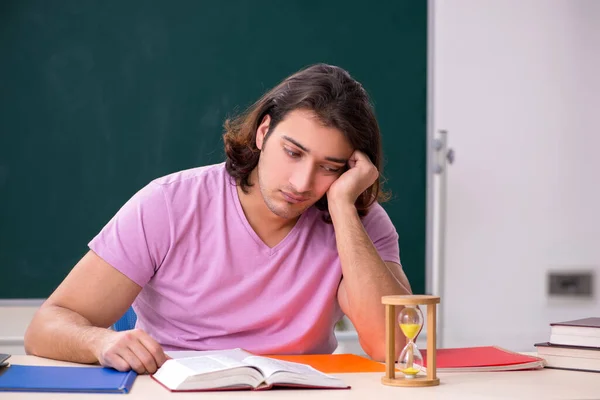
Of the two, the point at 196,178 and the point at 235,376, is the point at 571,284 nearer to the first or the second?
the point at 196,178

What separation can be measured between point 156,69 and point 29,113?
0.50 metres

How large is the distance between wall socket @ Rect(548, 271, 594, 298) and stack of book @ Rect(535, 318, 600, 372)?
1811 mm

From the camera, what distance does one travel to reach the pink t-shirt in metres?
1.82

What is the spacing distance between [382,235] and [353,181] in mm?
207

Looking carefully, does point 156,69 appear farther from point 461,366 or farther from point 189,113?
point 461,366

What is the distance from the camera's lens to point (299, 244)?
1925mm

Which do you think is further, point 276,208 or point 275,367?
point 276,208

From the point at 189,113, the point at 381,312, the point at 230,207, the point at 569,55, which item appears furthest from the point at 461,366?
the point at 569,55

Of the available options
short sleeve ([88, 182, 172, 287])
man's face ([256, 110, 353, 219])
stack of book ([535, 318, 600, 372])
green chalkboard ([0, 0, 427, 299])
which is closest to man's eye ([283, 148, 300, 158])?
man's face ([256, 110, 353, 219])

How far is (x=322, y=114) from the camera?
5.92 ft

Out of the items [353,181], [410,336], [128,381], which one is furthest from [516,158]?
[128,381]

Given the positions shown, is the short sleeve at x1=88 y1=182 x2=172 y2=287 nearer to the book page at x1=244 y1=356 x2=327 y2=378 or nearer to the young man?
the young man

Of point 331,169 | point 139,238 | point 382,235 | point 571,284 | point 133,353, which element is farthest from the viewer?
point 571,284

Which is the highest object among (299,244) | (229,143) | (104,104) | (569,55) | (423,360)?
(569,55)
